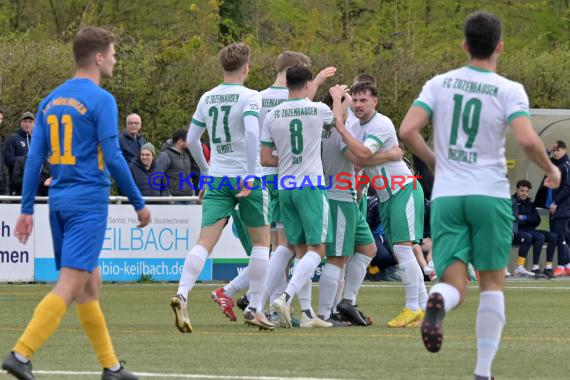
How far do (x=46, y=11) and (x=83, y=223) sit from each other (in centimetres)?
3329

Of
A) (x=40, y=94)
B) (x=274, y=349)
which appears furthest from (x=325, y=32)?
(x=274, y=349)

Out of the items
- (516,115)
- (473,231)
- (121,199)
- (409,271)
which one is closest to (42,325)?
(473,231)

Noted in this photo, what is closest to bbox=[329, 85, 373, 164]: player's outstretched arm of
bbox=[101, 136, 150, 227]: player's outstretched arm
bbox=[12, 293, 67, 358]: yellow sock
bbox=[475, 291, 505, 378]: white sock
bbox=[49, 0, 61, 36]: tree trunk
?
bbox=[101, 136, 150, 227]: player's outstretched arm

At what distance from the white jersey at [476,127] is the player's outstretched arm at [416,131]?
0.35 feet

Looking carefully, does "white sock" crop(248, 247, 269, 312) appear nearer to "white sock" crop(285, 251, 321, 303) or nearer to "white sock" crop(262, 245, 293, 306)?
"white sock" crop(262, 245, 293, 306)

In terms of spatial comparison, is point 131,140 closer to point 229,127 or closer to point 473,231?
point 229,127

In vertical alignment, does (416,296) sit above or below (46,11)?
below

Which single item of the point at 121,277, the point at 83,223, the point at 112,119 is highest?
the point at 112,119

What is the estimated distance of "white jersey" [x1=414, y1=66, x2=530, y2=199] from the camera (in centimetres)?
771

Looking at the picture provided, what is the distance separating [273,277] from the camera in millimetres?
12469

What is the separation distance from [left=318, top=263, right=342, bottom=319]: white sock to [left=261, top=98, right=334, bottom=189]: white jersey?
39.7 inches

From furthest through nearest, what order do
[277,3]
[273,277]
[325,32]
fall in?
1. [277,3]
2. [325,32]
3. [273,277]

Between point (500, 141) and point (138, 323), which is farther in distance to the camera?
point (138, 323)

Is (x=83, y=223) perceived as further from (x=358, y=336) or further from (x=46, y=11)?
(x=46, y=11)
